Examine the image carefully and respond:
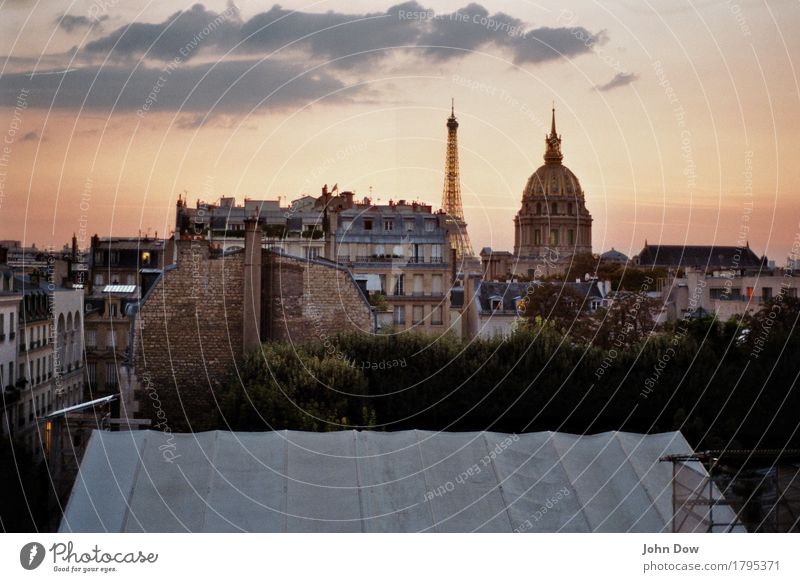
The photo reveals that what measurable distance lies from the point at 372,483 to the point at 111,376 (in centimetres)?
861

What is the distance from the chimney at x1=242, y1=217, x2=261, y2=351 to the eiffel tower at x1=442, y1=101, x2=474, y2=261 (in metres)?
2.84

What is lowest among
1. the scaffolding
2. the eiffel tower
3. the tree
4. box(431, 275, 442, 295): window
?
the scaffolding

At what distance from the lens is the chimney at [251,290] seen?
17359mm

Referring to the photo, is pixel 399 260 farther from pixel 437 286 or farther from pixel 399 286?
pixel 399 286

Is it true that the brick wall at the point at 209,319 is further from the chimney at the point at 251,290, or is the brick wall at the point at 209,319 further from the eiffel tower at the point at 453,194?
the eiffel tower at the point at 453,194

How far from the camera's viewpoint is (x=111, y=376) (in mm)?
18141

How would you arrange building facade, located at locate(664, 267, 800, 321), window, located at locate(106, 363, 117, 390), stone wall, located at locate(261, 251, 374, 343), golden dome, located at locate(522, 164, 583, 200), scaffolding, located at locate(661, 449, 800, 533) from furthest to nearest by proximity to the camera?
golden dome, located at locate(522, 164, 583, 200) → building facade, located at locate(664, 267, 800, 321) → window, located at locate(106, 363, 117, 390) → stone wall, located at locate(261, 251, 374, 343) → scaffolding, located at locate(661, 449, 800, 533)

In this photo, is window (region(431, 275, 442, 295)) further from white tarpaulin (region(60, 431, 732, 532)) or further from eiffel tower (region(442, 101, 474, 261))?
white tarpaulin (region(60, 431, 732, 532))

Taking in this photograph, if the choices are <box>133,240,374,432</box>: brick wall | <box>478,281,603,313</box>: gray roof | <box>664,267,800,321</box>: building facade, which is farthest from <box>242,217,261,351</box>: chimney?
<box>664,267,800,321</box>: building facade

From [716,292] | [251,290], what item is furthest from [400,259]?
[251,290]

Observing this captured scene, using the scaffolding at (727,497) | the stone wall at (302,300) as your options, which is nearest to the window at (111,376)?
the stone wall at (302,300)

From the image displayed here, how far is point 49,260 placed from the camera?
19.5 metres

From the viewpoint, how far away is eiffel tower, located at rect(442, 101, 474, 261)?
1641cm

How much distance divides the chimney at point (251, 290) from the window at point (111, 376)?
1.92 m
